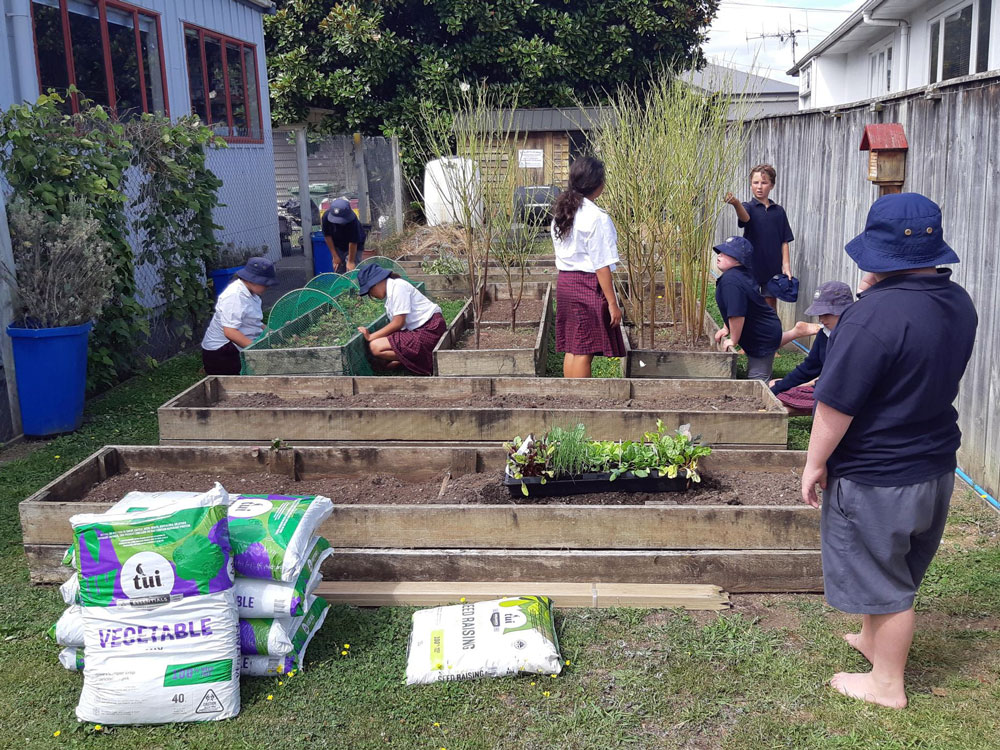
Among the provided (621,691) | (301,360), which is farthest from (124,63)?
(621,691)

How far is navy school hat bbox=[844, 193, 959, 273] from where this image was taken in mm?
2877

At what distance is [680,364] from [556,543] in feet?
9.98

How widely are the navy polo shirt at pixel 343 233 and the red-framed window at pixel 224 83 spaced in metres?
2.07

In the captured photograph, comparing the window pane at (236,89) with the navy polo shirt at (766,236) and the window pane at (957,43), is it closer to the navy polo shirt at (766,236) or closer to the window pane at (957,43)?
the navy polo shirt at (766,236)

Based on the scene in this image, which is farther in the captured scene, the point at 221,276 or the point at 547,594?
the point at 221,276

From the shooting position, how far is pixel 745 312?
21.5 feet

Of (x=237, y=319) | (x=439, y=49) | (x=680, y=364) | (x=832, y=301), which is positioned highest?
(x=439, y=49)

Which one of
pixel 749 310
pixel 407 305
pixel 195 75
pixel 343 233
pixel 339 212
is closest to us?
pixel 749 310

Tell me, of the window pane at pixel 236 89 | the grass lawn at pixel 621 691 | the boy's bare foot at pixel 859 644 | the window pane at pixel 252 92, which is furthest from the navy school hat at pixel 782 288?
the window pane at pixel 252 92

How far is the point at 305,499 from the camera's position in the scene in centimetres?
381

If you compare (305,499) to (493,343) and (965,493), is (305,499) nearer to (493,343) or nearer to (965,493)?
(965,493)

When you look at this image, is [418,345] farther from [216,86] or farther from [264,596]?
[216,86]

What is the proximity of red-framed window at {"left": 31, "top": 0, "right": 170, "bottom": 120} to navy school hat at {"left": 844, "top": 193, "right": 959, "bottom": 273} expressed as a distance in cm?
A: 745

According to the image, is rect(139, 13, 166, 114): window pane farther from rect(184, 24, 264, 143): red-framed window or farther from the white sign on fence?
the white sign on fence
